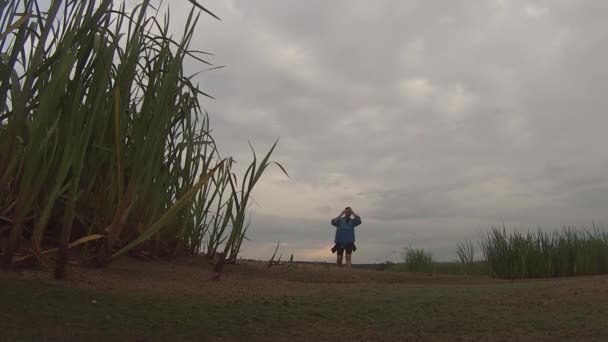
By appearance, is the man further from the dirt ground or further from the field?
the field

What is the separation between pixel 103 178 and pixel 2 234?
1.67 feet

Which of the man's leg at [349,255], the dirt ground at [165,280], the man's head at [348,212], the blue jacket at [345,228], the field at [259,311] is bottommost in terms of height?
the field at [259,311]

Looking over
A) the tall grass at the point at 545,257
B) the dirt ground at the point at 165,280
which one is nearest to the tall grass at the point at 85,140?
the dirt ground at the point at 165,280

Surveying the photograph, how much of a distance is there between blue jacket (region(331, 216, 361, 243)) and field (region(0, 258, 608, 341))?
6.13 meters

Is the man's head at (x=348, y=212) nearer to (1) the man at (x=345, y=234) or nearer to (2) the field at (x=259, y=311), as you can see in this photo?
(1) the man at (x=345, y=234)

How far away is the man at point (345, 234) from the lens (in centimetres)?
891

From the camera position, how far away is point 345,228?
9008mm

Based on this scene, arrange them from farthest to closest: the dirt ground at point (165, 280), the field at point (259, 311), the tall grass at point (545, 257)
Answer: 1. the tall grass at point (545, 257)
2. the dirt ground at point (165, 280)
3. the field at point (259, 311)

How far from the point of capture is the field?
1.70 metres

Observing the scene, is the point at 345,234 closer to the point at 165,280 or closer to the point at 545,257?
the point at 545,257

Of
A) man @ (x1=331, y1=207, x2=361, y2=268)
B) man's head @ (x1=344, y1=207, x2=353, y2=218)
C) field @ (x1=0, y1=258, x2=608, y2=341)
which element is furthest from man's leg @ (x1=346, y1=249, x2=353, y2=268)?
field @ (x1=0, y1=258, x2=608, y2=341)

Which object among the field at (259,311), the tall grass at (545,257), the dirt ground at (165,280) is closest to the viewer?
the field at (259,311)

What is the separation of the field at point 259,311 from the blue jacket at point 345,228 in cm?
613

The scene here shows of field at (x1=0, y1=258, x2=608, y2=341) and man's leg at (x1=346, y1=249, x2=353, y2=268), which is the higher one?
man's leg at (x1=346, y1=249, x2=353, y2=268)
